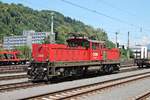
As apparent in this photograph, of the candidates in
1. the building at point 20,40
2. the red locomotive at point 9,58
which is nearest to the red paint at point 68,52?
the red locomotive at point 9,58

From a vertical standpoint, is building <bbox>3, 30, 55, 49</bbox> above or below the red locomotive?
above

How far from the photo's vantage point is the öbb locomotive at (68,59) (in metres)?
22.8

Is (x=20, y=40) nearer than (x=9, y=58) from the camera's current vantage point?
No

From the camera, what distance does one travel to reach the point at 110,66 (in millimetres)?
32750

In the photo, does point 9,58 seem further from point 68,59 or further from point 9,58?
point 68,59

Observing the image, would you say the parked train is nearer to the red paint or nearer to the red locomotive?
the red locomotive

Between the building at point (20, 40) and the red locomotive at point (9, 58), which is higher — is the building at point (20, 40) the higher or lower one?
the higher one

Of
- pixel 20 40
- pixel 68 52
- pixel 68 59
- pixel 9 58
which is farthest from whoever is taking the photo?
pixel 20 40

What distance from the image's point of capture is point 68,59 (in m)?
24.5

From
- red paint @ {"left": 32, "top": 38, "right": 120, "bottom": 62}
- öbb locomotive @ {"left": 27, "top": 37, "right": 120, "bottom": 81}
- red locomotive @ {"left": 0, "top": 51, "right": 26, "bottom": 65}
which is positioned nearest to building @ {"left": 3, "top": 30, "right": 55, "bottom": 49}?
red locomotive @ {"left": 0, "top": 51, "right": 26, "bottom": 65}

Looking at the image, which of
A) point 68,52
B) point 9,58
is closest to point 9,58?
point 9,58

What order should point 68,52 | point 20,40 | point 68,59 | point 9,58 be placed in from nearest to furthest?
point 68,59, point 68,52, point 9,58, point 20,40

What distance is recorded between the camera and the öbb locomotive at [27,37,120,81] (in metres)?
22.8

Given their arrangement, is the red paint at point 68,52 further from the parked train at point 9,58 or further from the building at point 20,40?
the building at point 20,40
